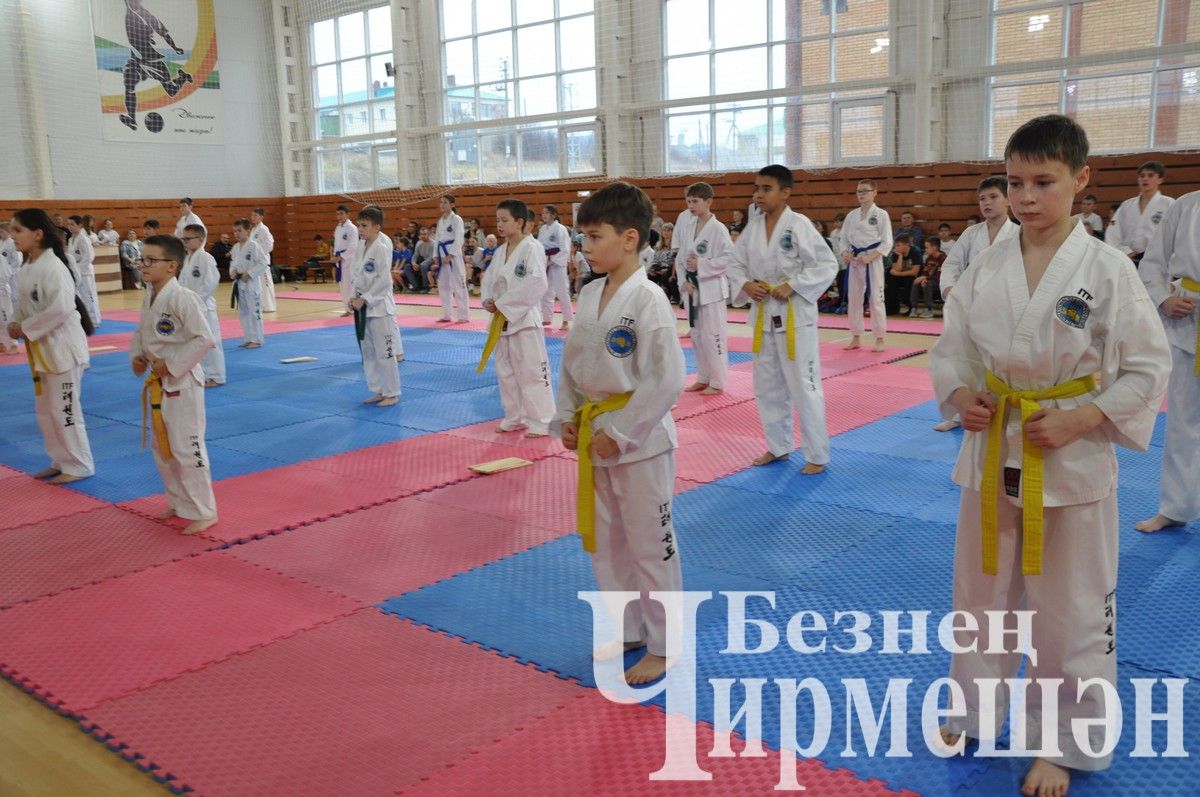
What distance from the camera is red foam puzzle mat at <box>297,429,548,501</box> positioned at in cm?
595

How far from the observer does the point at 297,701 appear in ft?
10.6

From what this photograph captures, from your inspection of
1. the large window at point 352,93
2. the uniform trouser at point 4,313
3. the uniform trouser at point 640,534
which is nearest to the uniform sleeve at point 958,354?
the uniform trouser at point 640,534

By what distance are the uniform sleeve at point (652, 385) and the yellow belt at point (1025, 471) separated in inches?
39.4

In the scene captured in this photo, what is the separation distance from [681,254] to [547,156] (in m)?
11.5

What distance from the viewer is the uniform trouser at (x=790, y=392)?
573cm

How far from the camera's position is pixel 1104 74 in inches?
517

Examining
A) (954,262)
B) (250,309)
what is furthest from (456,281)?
(954,262)

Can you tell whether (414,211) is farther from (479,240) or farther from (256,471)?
(256,471)

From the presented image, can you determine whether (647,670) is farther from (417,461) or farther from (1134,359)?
(417,461)

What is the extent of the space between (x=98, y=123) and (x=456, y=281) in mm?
12482

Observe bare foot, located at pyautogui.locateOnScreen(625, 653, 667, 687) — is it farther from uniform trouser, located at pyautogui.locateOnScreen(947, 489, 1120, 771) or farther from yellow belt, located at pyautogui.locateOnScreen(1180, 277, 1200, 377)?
yellow belt, located at pyautogui.locateOnScreen(1180, 277, 1200, 377)

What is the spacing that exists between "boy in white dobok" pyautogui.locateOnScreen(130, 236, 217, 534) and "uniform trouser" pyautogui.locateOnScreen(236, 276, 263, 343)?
6503mm

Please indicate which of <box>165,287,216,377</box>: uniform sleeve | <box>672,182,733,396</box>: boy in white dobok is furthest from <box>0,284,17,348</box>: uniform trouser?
<box>672,182,733,396</box>: boy in white dobok

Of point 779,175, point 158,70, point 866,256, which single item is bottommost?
point 866,256
